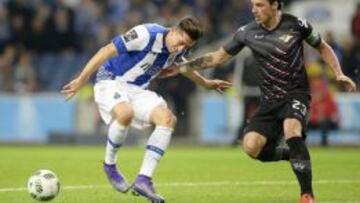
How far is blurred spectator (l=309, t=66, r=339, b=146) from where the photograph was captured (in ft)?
73.0

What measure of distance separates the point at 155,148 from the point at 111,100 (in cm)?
88

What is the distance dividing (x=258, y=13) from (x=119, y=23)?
14.7 m

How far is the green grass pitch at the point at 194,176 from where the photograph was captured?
11.2 metres

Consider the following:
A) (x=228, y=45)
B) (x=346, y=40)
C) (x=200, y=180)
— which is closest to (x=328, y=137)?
(x=346, y=40)

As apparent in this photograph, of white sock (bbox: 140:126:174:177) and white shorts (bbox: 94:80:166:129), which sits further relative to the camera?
white shorts (bbox: 94:80:166:129)

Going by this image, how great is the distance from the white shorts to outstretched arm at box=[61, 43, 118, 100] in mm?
435

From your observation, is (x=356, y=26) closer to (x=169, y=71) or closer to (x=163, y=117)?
(x=169, y=71)

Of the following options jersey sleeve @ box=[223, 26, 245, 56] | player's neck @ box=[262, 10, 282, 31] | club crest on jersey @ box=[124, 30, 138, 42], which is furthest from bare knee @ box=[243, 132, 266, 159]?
club crest on jersey @ box=[124, 30, 138, 42]

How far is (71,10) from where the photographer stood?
2527 cm

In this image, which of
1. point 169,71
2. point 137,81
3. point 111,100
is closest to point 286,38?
point 169,71

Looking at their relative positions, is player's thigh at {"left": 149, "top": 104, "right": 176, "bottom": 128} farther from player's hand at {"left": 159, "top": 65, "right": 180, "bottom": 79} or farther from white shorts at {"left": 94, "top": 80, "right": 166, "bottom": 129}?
player's hand at {"left": 159, "top": 65, "right": 180, "bottom": 79}

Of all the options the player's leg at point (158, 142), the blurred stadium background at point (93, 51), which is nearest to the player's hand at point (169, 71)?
Result: the player's leg at point (158, 142)

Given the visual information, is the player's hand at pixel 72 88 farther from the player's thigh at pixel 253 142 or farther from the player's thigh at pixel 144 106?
the player's thigh at pixel 253 142

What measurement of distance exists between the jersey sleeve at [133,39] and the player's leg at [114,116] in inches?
19.8
